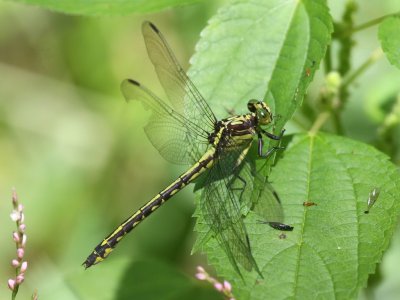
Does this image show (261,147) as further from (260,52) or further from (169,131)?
(169,131)

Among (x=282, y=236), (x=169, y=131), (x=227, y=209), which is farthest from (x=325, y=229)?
(x=169, y=131)

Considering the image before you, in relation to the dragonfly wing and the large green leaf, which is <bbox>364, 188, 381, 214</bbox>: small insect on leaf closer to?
the dragonfly wing

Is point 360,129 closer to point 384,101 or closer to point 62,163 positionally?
point 384,101

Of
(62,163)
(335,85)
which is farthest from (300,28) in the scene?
(62,163)

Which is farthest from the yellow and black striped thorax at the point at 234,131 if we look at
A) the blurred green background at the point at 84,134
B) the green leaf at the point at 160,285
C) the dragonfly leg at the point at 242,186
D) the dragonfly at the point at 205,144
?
the blurred green background at the point at 84,134

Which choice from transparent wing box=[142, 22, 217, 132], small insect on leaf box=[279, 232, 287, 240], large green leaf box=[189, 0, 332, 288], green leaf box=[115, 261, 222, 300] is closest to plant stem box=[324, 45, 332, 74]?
large green leaf box=[189, 0, 332, 288]

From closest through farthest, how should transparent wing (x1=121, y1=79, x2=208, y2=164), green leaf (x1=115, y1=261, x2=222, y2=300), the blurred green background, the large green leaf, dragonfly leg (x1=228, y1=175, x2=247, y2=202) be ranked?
the large green leaf, dragonfly leg (x1=228, y1=175, x2=247, y2=202), transparent wing (x1=121, y1=79, x2=208, y2=164), green leaf (x1=115, y1=261, x2=222, y2=300), the blurred green background
